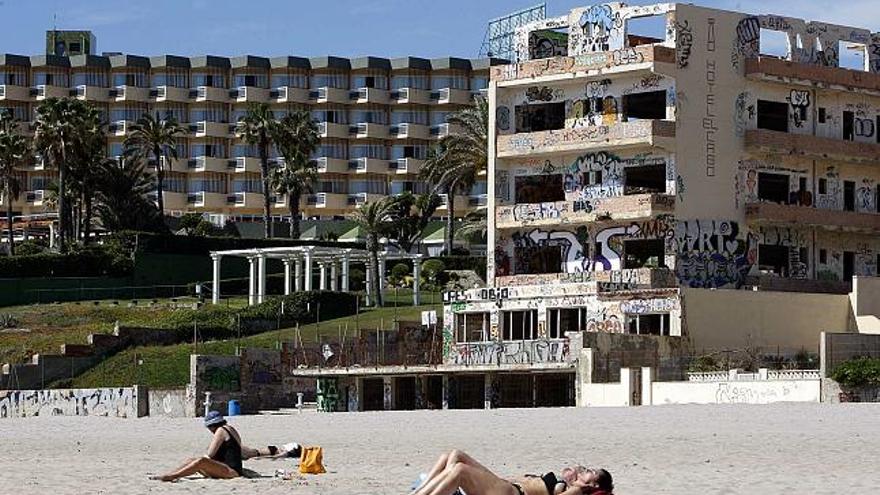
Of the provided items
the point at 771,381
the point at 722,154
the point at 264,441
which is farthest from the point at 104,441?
the point at 722,154

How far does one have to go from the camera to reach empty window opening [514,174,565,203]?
7206 cm

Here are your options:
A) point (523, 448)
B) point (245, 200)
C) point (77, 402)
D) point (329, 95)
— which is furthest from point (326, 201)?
point (523, 448)

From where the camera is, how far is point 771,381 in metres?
48.5

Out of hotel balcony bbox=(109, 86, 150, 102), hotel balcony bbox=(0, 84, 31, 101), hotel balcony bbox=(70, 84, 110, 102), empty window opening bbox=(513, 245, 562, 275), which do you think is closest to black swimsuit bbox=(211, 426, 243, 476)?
empty window opening bbox=(513, 245, 562, 275)

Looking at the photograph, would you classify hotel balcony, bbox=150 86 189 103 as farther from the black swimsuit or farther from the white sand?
the black swimsuit

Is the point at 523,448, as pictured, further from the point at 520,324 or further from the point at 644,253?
the point at 644,253

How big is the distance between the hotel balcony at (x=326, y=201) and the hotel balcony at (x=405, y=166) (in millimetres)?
4437

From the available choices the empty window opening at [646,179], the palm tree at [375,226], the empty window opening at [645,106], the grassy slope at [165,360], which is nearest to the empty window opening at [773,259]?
the empty window opening at [646,179]

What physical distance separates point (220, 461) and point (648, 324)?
1501 inches

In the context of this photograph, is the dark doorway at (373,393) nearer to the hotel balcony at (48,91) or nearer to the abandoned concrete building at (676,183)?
the abandoned concrete building at (676,183)

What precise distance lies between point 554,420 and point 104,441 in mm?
10069

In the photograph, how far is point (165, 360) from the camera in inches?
2793

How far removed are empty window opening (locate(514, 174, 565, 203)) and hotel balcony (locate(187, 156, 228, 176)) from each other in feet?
210

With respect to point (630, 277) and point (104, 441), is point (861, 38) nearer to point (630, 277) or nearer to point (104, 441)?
point (630, 277)
